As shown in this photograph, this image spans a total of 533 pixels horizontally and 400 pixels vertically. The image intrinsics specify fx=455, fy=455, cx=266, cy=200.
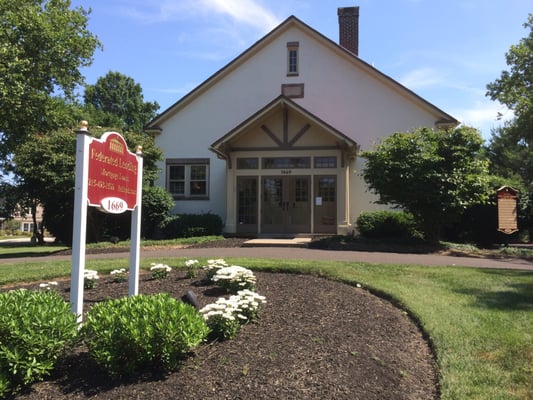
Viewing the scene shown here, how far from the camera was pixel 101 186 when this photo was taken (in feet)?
16.3

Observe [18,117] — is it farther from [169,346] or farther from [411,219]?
[169,346]

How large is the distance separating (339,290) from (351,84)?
15324 millimetres

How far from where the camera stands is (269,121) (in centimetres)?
1900

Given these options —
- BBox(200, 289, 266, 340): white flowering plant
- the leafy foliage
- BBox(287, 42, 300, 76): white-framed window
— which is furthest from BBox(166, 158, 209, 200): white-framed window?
BBox(200, 289, 266, 340): white flowering plant

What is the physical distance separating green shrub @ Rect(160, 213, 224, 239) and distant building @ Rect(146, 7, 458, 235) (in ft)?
1.67

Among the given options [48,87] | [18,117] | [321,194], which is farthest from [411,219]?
[48,87]

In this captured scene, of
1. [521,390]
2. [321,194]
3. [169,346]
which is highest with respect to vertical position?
[321,194]

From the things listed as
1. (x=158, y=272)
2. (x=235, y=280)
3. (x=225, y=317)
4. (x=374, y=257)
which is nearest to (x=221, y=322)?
(x=225, y=317)

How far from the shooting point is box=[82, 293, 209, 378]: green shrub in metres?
3.82

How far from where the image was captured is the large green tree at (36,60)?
66.7 ft

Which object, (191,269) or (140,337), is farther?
(191,269)

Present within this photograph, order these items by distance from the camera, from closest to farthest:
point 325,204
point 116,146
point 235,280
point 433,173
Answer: point 116,146, point 235,280, point 433,173, point 325,204

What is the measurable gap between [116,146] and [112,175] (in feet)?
1.18

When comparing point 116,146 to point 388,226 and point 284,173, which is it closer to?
point 388,226
